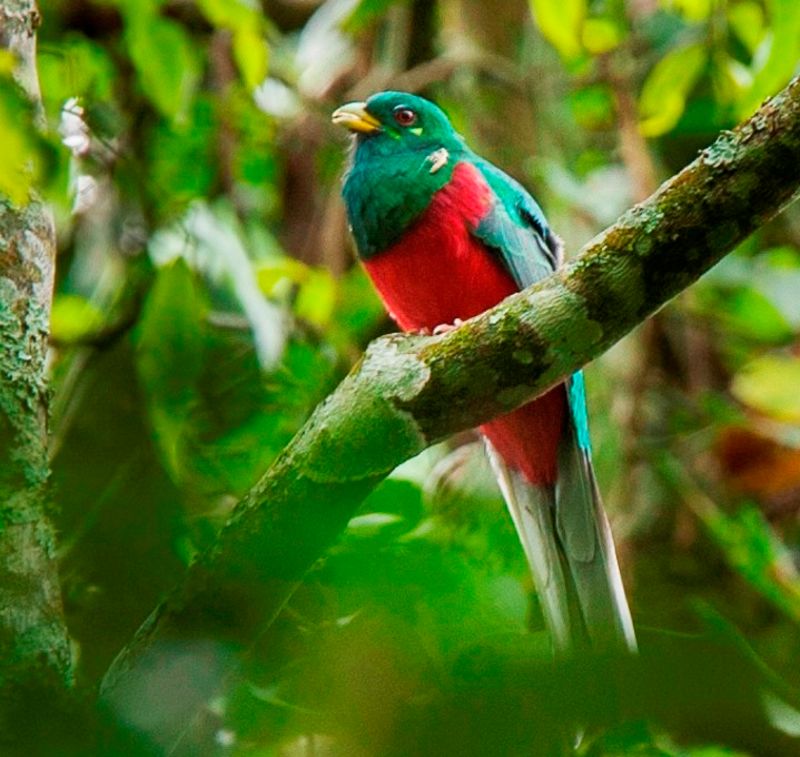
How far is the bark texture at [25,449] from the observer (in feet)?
5.22

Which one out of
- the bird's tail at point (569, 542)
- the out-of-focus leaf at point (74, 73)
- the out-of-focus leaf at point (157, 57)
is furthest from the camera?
the out-of-focus leaf at point (157, 57)

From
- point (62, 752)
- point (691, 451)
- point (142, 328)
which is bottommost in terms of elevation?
point (691, 451)

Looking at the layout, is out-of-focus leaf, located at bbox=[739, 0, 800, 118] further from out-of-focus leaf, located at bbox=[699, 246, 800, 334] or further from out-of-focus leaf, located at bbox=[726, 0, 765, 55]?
out-of-focus leaf, located at bbox=[699, 246, 800, 334]

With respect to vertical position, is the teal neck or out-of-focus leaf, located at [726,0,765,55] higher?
the teal neck

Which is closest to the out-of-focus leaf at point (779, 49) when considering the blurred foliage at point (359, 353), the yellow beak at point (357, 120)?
the blurred foliage at point (359, 353)

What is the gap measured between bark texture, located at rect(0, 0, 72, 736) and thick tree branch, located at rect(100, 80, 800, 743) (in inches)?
5.3

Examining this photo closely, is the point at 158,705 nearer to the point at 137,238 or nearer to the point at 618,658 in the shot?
the point at 618,658

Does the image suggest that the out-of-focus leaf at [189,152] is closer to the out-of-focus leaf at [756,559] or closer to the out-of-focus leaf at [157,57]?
the out-of-focus leaf at [157,57]

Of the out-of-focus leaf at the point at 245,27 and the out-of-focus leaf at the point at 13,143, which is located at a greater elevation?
the out-of-focus leaf at the point at 13,143

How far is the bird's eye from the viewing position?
366 cm

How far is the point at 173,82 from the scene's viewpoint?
3.59m

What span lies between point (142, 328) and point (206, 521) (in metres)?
1.47

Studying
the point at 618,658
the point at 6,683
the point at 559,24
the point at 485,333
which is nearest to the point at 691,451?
the point at 559,24

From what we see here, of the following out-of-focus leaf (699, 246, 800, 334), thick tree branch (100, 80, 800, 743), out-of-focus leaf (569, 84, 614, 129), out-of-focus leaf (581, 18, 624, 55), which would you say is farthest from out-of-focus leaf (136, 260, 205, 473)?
out-of-focus leaf (569, 84, 614, 129)
